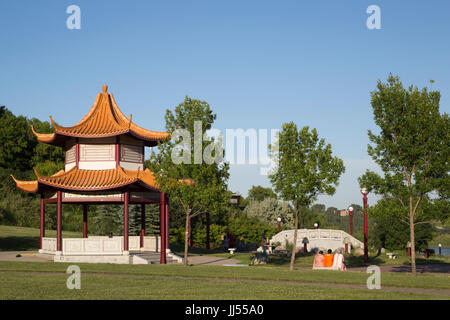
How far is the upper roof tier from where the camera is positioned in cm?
3180

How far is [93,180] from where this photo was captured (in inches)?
1213

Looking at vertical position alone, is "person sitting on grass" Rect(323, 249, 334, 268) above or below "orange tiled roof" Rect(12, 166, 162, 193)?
below

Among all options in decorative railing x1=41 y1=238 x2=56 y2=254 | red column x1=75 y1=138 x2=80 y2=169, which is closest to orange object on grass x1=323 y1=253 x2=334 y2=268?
decorative railing x1=41 y1=238 x2=56 y2=254

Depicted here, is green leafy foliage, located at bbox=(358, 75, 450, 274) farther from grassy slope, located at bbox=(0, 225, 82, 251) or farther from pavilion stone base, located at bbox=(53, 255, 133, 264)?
grassy slope, located at bbox=(0, 225, 82, 251)

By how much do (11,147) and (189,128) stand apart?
60.2 metres

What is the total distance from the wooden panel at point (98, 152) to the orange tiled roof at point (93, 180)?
923 millimetres

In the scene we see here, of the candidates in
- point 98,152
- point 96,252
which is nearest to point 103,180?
point 98,152

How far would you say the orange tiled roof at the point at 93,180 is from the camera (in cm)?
2995

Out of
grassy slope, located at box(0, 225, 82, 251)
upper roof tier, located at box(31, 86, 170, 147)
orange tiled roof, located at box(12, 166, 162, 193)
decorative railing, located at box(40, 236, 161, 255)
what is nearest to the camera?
decorative railing, located at box(40, 236, 161, 255)

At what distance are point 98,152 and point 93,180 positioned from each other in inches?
92.7

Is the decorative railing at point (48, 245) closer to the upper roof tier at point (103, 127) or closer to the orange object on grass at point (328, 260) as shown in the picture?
the upper roof tier at point (103, 127)
